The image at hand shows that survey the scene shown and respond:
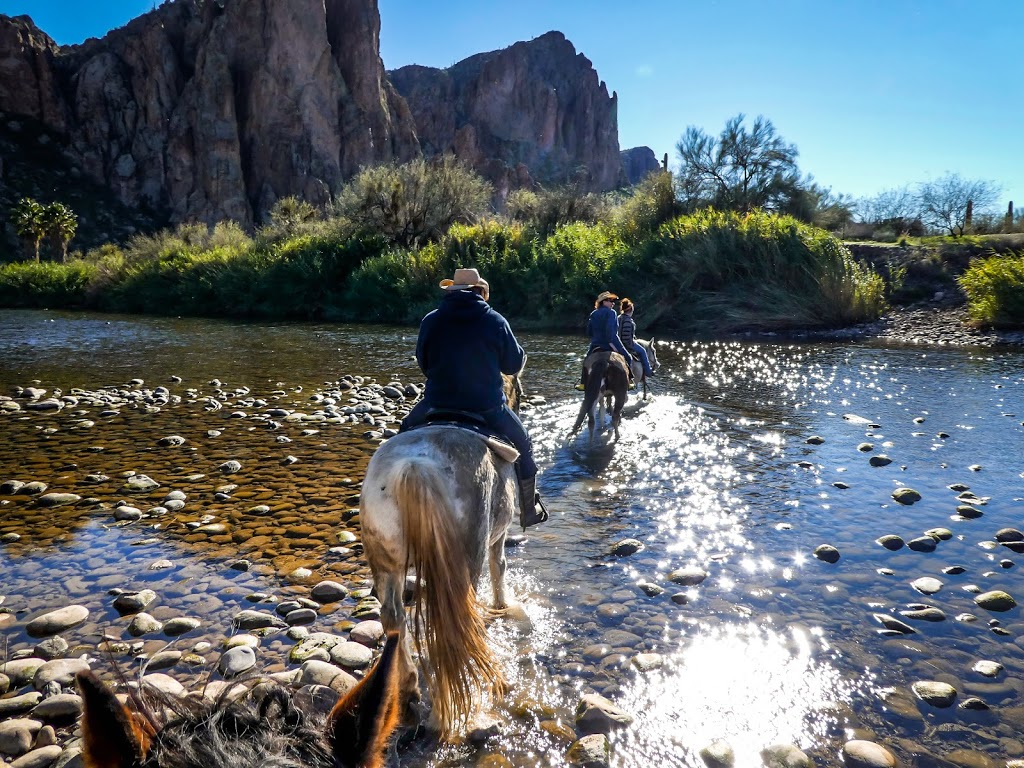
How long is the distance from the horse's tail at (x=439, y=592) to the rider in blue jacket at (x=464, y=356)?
1032 mm

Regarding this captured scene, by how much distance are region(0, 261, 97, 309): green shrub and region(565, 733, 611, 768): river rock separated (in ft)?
181

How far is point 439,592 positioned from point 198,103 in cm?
10352

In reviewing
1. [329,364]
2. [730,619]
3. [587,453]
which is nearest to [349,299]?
[329,364]

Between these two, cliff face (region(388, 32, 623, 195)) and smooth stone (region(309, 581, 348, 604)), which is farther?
cliff face (region(388, 32, 623, 195))

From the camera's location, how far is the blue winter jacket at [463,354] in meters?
4.42

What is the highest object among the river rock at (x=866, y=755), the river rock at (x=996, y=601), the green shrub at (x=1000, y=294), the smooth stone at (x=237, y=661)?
the green shrub at (x=1000, y=294)

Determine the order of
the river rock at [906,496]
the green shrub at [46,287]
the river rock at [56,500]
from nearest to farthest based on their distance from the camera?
1. the river rock at [56,500]
2. the river rock at [906,496]
3. the green shrub at [46,287]

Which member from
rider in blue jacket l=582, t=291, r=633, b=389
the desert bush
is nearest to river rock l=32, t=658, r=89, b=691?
rider in blue jacket l=582, t=291, r=633, b=389

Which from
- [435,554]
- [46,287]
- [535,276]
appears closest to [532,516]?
[435,554]

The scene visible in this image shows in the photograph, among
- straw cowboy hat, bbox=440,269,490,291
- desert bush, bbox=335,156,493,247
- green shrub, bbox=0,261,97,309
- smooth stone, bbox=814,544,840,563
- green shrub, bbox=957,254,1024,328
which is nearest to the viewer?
straw cowboy hat, bbox=440,269,490,291

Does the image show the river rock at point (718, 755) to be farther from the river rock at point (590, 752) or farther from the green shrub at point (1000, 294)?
the green shrub at point (1000, 294)

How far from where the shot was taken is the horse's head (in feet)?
4.05

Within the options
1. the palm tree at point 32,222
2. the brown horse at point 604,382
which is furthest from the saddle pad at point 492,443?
the palm tree at point 32,222

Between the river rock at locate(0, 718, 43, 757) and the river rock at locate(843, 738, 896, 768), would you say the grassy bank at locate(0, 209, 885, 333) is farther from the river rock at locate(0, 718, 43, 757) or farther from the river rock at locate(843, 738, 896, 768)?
the river rock at locate(0, 718, 43, 757)
